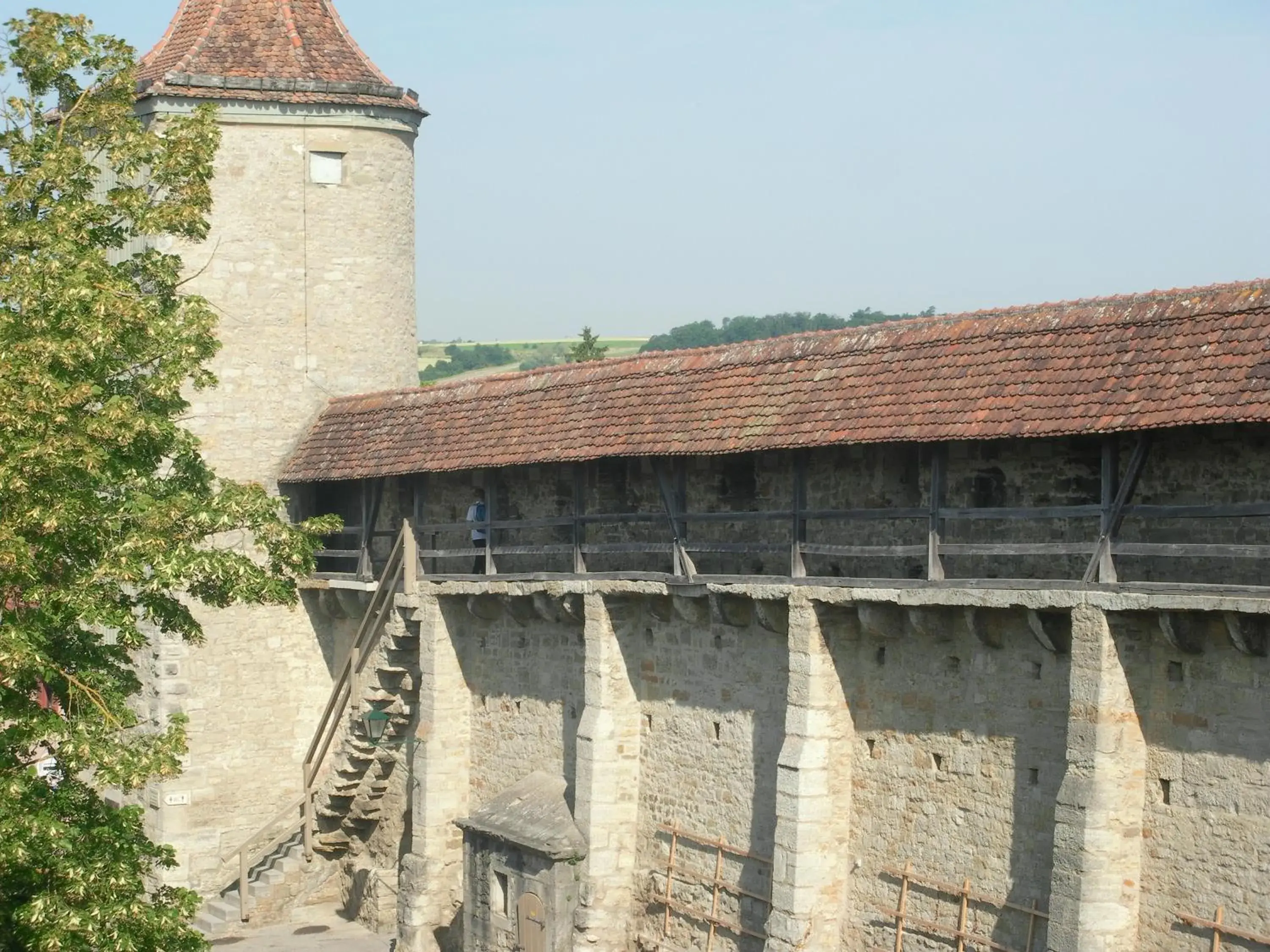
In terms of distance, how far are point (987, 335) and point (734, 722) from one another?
4.70 m

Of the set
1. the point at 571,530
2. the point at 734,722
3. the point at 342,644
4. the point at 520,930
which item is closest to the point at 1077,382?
the point at 734,722

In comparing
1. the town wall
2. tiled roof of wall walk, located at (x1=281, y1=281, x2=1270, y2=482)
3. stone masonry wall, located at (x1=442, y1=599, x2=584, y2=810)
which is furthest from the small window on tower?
stone masonry wall, located at (x1=442, y1=599, x2=584, y2=810)

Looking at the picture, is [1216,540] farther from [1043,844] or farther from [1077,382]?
[1043,844]

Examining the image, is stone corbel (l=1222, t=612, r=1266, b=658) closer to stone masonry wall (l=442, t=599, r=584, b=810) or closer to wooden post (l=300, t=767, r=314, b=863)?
stone masonry wall (l=442, t=599, r=584, b=810)

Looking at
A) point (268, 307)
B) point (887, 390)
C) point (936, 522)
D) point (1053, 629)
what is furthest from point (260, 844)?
point (1053, 629)

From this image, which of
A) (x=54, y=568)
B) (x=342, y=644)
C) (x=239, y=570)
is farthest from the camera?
(x=342, y=644)

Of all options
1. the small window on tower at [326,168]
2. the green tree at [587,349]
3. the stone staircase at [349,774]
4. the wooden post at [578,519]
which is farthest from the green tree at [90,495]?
the green tree at [587,349]

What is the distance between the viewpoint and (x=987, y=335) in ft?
54.1

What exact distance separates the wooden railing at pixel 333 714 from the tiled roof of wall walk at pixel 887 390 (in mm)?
1152

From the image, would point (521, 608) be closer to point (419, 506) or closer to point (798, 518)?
point (419, 506)

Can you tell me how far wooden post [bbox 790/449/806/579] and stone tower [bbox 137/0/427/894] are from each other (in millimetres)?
9538

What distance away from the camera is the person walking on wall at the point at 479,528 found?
70.6 feet

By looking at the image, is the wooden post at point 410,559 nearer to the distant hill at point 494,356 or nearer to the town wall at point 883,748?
the town wall at point 883,748

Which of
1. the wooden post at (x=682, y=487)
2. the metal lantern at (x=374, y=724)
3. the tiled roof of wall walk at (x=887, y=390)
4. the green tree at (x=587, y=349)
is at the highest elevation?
the green tree at (x=587, y=349)
